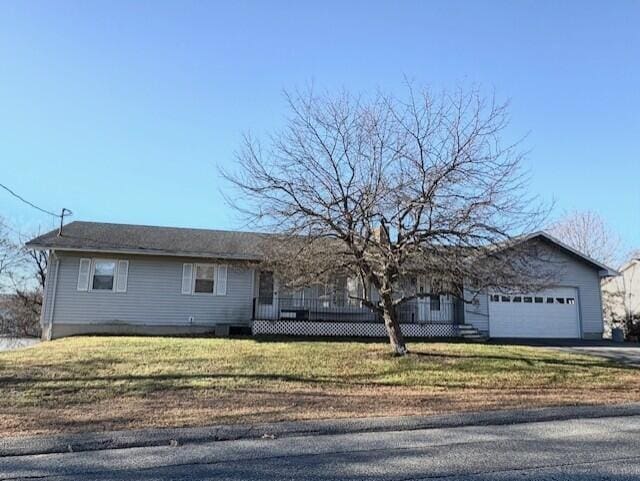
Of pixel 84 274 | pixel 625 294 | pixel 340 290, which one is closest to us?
pixel 340 290

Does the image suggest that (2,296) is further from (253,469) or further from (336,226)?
(253,469)

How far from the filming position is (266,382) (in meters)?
10.1

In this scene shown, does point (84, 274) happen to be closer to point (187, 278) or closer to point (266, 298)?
point (187, 278)

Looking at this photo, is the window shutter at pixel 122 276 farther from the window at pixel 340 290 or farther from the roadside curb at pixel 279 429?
the roadside curb at pixel 279 429

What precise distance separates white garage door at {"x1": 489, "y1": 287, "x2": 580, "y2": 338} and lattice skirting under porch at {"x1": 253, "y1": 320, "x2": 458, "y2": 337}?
2.27 metres

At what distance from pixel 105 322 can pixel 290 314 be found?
6617mm

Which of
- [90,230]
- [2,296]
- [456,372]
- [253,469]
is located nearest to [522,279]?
[456,372]

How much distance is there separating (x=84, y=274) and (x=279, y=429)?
13.9 meters

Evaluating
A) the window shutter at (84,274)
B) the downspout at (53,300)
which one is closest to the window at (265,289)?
the window shutter at (84,274)

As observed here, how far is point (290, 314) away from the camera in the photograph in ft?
62.3

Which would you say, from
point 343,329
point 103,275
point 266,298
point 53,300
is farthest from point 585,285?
point 53,300

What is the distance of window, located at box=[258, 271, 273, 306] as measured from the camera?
19500mm

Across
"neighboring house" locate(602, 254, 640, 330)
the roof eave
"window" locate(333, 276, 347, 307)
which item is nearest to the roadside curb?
"window" locate(333, 276, 347, 307)

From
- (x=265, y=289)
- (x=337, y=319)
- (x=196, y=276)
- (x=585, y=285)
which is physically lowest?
(x=337, y=319)
